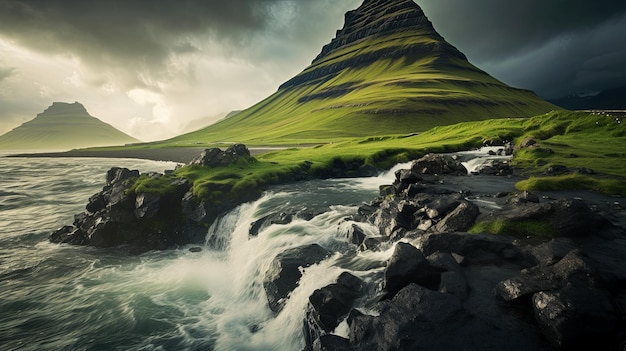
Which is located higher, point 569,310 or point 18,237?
point 569,310

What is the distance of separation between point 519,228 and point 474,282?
20.3ft

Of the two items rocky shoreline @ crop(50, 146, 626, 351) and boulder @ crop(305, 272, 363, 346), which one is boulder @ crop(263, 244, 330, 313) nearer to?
rocky shoreline @ crop(50, 146, 626, 351)

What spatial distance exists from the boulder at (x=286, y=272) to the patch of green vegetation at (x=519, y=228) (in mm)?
10390

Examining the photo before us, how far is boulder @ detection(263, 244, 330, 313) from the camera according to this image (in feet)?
63.5

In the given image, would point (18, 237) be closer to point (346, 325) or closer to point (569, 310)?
point (346, 325)

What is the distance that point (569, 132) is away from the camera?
203 ft

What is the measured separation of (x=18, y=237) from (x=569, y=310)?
180 ft

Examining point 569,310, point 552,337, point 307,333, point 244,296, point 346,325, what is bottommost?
point 244,296

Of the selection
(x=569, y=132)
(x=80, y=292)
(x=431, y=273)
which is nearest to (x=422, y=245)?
(x=431, y=273)

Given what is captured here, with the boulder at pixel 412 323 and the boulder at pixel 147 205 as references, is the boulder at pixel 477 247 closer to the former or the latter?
the boulder at pixel 412 323

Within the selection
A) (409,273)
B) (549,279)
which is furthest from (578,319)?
(409,273)

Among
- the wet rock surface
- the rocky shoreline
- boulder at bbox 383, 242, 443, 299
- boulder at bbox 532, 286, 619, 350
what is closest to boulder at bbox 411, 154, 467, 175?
the rocky shoreline

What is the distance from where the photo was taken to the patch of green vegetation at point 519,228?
1630 centimetres

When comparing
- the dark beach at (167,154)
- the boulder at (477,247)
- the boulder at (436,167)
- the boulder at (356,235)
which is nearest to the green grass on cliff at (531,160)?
the boulder at (436,167)
